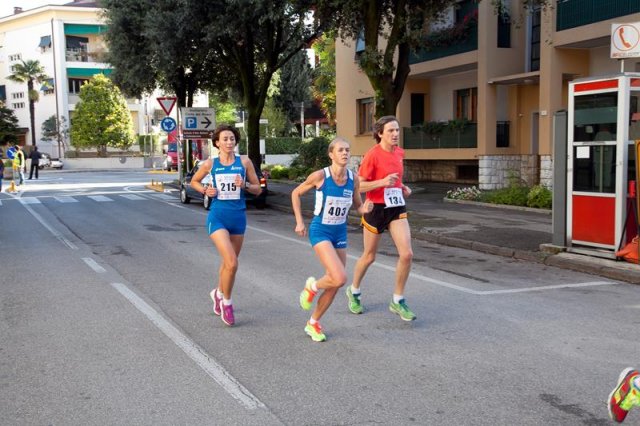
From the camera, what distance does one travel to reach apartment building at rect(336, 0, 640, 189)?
1966 cm

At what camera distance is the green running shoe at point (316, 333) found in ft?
19.5

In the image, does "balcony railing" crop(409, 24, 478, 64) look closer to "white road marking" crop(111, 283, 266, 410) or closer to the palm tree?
"white road marking" crop(111, 283, 266, 410)

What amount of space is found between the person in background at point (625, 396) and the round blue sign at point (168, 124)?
81.1ft

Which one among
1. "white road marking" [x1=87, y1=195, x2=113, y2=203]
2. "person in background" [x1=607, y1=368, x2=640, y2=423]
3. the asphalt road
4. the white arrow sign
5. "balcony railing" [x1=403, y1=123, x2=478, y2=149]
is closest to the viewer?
"person in background" [x1=607, y1=368, x2=640, y2=423]

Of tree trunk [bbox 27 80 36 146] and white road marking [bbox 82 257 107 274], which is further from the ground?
tree trunk [bbox 27 80 36 146]

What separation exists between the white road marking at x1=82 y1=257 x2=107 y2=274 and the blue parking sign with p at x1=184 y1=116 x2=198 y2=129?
57.0 feet

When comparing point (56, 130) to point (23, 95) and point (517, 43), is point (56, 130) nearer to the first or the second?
point (23, 95)

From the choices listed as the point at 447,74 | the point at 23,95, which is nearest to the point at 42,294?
the point at 447,74

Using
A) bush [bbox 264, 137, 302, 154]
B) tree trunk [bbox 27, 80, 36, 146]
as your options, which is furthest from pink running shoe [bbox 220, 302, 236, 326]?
tree trunk [bbox 27, 80, 36, 146]

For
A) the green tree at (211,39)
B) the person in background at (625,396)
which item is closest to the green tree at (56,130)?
the green tree at (211,39)

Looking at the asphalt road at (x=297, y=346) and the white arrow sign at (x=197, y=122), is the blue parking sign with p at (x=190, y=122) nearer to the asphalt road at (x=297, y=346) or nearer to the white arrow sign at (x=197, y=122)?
the white arrow sign at (x=197, y=122)

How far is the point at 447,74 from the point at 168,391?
23.5 meters

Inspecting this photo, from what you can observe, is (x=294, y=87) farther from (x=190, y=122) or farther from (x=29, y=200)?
(x=29, y=200)

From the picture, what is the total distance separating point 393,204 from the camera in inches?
264
